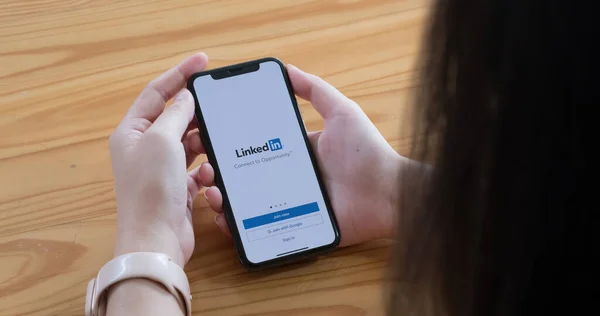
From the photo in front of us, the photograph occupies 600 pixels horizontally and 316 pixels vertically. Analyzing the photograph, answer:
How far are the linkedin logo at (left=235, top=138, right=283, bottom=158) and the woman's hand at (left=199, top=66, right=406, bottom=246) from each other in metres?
0.03

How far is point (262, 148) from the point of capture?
2.19ft

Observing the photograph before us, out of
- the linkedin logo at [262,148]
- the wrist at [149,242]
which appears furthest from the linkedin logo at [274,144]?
the wrist at [149,242]

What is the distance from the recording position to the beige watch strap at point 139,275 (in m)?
0.58

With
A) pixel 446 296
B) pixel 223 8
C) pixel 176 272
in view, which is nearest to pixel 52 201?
pixel 176 272

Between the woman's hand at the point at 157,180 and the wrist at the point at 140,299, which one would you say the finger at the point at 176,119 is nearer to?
the woman's hand at the point at 157,180

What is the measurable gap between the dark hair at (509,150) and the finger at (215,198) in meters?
0.30

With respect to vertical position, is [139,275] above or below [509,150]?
below

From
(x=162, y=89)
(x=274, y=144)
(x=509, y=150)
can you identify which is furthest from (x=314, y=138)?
(x=509, y=150)

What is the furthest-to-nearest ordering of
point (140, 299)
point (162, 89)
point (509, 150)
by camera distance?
1. point (162, 89)
2. point (140, 299)
3. point (509, 150)

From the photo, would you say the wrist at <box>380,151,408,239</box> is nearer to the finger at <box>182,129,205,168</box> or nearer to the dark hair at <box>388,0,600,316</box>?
the finger at <box>182,129,205,168</box>

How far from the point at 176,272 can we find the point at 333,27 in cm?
35

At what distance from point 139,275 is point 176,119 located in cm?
14

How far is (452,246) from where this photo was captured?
0.36 metres

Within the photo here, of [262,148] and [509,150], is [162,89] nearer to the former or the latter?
[262,148]
